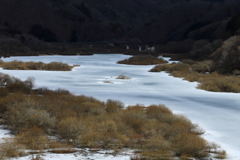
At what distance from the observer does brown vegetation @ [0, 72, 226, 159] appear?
10.5 meters

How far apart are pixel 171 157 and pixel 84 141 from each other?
3008mm

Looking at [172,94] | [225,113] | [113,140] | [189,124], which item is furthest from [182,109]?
[113,140]

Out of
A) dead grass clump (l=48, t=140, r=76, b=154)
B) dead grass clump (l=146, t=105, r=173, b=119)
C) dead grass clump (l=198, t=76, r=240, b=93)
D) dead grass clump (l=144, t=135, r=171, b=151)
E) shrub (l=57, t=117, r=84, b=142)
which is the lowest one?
dead grass clump (l=48, t=140, r=76, b=154)

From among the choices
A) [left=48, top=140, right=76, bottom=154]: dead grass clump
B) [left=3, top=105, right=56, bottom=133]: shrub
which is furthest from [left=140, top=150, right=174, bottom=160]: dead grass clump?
[left=3, top=105, right=56, bottom=133]: shrub

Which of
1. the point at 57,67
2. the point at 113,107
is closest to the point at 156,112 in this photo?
the point at 113,107

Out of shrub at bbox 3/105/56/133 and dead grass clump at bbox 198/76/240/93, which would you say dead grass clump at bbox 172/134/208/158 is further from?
dead grass clump at bbox 198/76/240/93

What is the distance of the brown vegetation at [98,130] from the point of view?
10.5 metres

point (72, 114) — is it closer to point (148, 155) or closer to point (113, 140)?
point (113, 140)

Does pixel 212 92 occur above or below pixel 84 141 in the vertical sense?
above

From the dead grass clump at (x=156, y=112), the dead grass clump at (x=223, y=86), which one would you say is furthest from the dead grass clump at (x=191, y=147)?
the dead grass clump at (x=223, y=86)

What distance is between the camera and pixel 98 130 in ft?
40.0

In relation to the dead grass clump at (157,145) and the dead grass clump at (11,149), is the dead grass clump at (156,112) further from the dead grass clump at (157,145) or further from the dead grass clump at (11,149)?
the dead grass clump at (11,149)

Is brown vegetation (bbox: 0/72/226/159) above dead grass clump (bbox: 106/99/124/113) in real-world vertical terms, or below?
below

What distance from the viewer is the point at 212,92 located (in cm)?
2611
